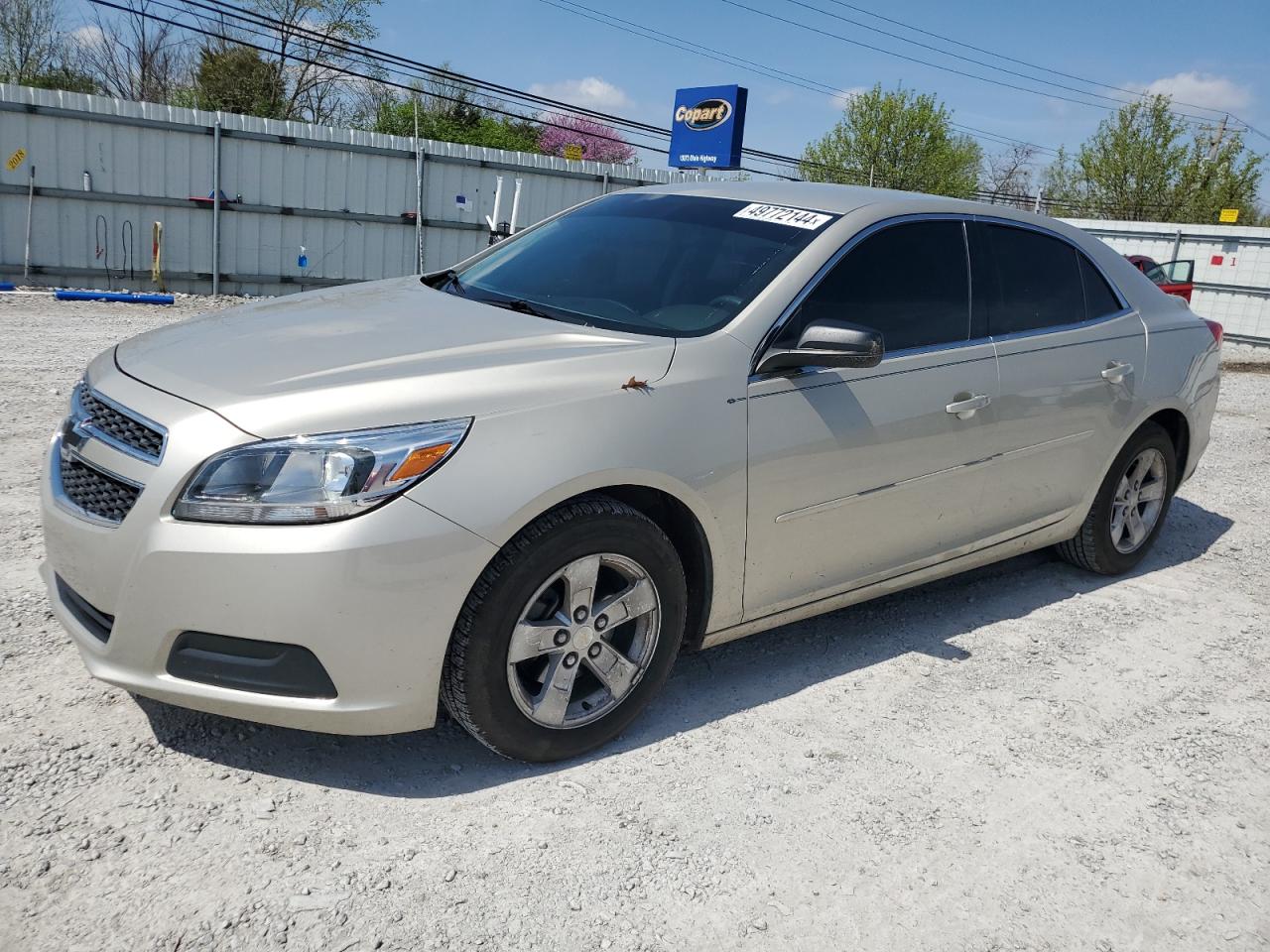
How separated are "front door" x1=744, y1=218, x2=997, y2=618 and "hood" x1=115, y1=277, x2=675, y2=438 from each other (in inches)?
A: 20.2

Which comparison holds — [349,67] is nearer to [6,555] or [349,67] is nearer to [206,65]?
[206,65]

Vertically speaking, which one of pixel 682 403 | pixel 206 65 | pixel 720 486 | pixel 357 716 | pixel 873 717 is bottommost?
pixel 873 717

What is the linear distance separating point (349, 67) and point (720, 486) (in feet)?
124

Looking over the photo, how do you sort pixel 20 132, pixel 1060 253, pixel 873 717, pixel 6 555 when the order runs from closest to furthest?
pixel 873 717 → pixel 6 555 → pixel 1060 253 → pixel 20 132

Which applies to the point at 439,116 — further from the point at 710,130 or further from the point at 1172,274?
the point at 1172,274

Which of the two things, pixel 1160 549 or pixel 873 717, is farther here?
pixel 1160 549

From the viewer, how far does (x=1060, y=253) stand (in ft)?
14.9

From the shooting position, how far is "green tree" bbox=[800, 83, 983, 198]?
5019cm

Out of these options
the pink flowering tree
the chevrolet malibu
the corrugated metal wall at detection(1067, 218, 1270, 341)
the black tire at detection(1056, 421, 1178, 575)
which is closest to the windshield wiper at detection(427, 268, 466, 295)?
the chevrolet malibu

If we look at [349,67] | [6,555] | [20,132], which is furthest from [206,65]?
[6,555]

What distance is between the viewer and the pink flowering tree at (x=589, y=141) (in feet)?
157

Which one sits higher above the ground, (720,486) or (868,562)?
(720,486)

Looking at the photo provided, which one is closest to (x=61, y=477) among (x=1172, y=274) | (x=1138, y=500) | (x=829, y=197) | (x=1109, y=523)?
(x=829, y=197)

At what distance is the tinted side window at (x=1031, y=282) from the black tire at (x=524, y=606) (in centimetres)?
186
